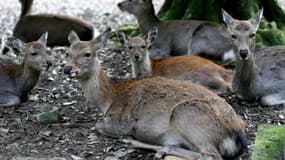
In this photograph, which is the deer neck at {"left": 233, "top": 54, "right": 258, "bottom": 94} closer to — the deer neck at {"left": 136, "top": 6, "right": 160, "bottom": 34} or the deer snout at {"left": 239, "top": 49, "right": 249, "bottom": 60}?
the deer snout at {"left": 239, "top": 49, "right": 249, "bottom": 60}

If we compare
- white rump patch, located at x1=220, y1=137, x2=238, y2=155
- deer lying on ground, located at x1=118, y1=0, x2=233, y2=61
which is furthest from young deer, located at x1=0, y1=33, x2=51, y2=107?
white rump patch, located at x1=220, y1=137, x2=238, y2=155

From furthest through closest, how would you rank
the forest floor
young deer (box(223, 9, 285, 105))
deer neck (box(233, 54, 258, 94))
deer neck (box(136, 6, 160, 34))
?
deer neck (box(136, 6, 160, 34)) < deer neck (box(233, 54, 258, 94)) < young deer (box(223, 9, 285, 105)) < the forest floor

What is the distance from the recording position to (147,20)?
13141 millimetres

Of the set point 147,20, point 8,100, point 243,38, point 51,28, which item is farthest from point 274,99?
point 51,28

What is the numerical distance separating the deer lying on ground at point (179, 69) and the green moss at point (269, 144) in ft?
10.1

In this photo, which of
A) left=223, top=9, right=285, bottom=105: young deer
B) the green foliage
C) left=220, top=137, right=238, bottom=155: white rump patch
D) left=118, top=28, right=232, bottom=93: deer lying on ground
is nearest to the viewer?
left=220, top=137, right=238, bottom=155: white rump patch

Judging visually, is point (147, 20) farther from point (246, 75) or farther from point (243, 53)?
point (243, 53)

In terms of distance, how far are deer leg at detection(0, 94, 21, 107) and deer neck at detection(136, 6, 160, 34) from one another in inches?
151

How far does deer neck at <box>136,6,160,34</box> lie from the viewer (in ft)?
42.7

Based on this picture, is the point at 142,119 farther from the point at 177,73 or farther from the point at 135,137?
the point at 177,73

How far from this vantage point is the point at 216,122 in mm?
6949

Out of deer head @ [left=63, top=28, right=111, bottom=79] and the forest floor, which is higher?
deer head @ [left=63, top=28, right=111, bottom=79]

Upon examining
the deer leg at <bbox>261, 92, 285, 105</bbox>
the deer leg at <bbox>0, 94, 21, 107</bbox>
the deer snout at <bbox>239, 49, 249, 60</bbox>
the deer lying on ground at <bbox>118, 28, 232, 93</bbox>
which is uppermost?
the deer snout at <bbox>239, 49, 249, 60</bbox>

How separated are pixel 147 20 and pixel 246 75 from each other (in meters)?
3.92
